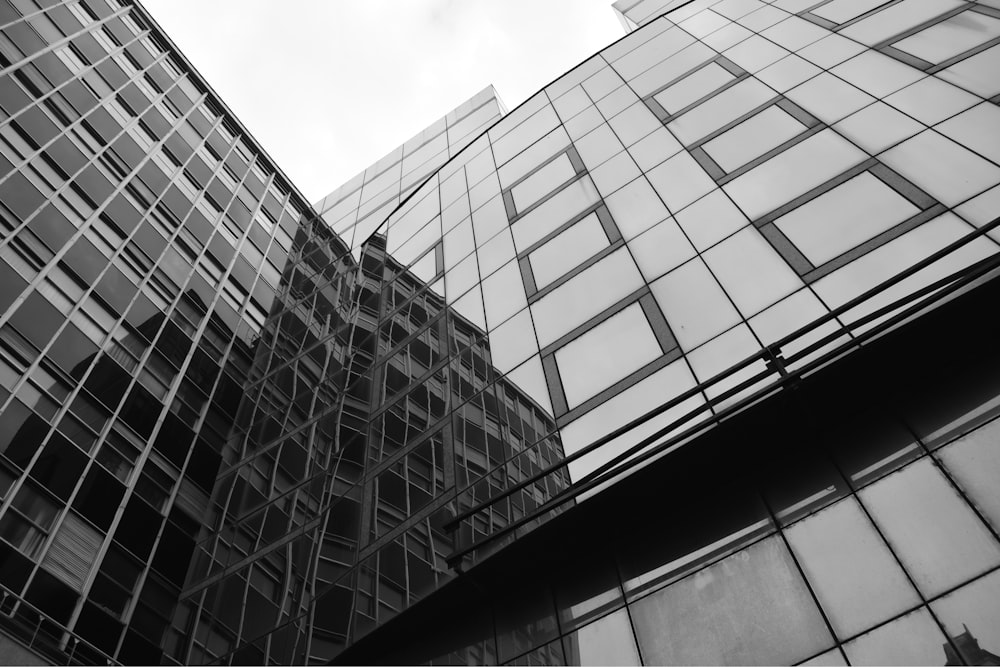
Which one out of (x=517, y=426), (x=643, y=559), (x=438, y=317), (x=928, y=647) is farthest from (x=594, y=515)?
(x=438, y=317)

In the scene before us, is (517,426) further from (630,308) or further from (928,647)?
(928,647)

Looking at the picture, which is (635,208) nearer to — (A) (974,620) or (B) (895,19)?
(B) (895,19)

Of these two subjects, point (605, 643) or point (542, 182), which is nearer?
point (605, 643)

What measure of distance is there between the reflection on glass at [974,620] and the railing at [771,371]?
4383mm

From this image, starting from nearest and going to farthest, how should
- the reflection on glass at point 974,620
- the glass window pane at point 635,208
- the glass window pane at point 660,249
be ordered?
the reflection on glass at point 974,620 < the glass window pane at point 660,249 < the glass window pane at point 635,208

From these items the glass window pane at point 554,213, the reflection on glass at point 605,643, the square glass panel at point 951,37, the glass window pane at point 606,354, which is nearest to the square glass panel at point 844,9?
the square glass panel at point 951,37

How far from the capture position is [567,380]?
1764cm

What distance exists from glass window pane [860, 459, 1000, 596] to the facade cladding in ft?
0.14

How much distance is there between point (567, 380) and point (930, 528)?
8697 millimetres

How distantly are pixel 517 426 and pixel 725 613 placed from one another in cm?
723

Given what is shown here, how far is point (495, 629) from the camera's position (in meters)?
14.0

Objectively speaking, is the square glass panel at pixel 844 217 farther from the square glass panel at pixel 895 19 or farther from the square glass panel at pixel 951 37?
the square glass panel at pixel 895 19

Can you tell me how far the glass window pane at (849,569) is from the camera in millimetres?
10047

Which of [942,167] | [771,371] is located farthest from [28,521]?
[942,167]
